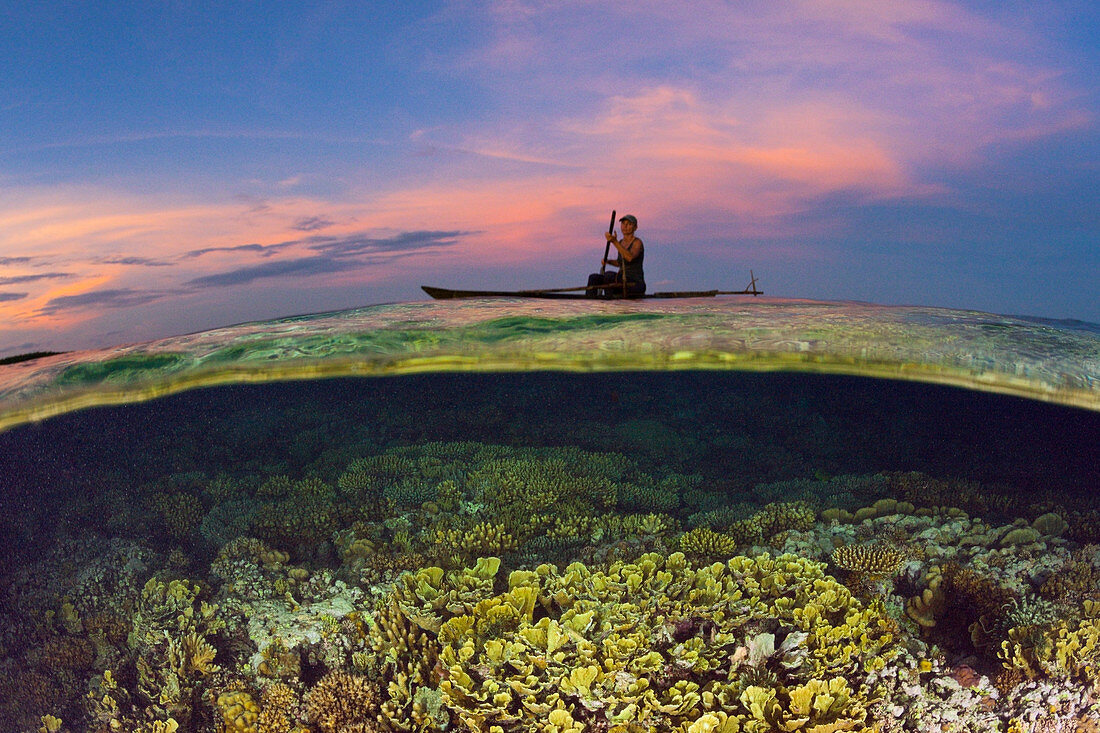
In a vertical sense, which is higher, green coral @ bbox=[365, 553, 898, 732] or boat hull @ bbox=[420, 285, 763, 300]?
boat hull @ bbox=[420, 285, 763, 300]

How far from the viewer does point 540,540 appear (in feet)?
23.2

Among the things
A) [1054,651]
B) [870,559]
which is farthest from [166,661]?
[1054,651]

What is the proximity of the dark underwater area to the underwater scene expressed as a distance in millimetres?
39

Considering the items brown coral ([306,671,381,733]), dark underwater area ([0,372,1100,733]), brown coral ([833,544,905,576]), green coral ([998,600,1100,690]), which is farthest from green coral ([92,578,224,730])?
green coral ([998,600,1100,690])

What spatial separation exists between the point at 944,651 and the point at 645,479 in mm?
4241

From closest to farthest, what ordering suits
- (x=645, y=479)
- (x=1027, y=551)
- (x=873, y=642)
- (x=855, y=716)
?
(x=855, y=716) < (x=873, y=642) < (x=1027, y=551) < (x=645, y=479)

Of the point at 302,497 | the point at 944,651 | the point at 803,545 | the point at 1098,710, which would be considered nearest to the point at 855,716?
the point at 944,651

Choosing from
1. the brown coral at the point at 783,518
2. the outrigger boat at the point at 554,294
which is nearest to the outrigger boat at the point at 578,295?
the outrigger boat at the point at 554,294

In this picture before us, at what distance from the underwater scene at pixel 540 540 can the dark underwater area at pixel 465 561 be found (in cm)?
4

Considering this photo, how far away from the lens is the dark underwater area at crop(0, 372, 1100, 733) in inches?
225

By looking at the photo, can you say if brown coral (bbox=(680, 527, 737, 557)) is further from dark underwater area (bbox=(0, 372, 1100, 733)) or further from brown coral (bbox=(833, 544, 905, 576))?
brown coral (bbox=(833, 544, 905, 576))

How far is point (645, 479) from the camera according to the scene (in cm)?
910

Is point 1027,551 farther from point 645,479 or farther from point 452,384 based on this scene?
point 452,384

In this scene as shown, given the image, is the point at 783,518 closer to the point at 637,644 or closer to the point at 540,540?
the point at 637,644
